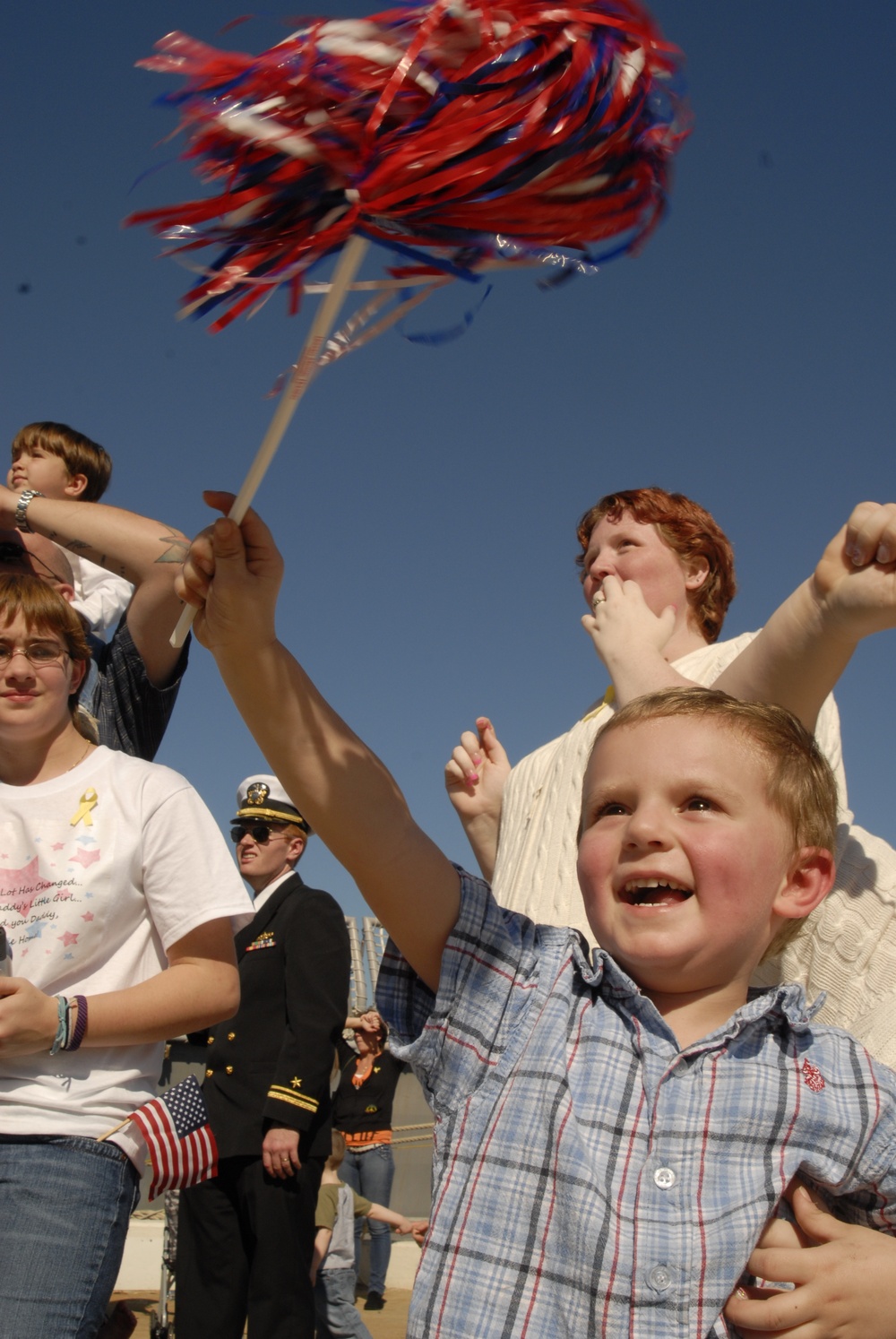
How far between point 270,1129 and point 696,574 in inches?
105

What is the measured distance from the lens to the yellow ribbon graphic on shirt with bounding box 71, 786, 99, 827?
2.40 m

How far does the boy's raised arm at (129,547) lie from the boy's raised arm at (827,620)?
4.38 ft

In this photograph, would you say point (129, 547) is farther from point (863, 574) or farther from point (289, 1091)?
point (289, 1091)

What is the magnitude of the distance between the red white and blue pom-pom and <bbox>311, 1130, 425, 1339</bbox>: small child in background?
464 centimetres

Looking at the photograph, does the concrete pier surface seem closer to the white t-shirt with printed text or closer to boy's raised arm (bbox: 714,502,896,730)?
the white t-shirt with printed text

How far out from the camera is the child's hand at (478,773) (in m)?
2.62

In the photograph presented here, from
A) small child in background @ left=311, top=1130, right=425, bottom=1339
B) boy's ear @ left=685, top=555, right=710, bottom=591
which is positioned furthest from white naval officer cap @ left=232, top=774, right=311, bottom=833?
boy's ear @ left=685, top=555, right=710, bottom=591

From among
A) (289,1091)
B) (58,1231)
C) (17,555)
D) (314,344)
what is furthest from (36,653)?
(289,1091)

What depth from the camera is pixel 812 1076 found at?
150cm

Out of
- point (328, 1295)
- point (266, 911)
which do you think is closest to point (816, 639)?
point (266, 911)

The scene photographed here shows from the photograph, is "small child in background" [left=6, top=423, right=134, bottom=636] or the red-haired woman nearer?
the red-haired woman

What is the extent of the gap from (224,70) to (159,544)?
140cm

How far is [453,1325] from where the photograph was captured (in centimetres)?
137

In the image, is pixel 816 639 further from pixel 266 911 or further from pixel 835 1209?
pixel 266 911
